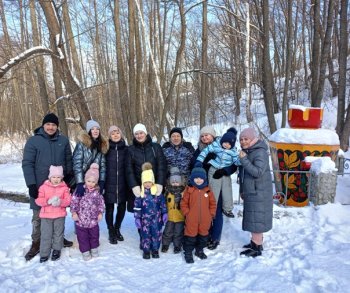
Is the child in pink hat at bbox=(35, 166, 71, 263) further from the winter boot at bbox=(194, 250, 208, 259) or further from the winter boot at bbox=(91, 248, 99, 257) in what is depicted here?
the winter boot at bbox=(194, 250, 208, 259)

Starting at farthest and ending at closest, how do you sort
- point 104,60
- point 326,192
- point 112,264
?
point 104,60
point 326,192
point 112,264

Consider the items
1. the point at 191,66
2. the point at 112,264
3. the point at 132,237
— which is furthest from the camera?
the point at 191,66

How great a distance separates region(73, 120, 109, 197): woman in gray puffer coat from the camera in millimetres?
4109

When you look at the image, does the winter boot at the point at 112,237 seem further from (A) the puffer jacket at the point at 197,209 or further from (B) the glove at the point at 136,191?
(A) the puffer jacket at the point at 197,209

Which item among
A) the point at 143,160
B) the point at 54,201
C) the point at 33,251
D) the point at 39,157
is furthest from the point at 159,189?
the point at 33,251

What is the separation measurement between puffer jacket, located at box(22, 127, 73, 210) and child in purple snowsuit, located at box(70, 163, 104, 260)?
44 cm

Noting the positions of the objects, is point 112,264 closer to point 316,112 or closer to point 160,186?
point 160,186

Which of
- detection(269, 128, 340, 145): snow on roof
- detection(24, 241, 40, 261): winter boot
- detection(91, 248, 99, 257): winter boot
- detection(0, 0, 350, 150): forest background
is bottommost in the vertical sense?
detection(91, 248, 99, 257): winter boot

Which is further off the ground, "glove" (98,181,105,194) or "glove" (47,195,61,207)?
"glove" (98,181,105,194)

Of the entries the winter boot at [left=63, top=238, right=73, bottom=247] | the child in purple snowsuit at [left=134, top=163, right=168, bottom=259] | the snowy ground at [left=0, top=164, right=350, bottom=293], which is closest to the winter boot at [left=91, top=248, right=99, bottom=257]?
the snowy ground at [left=0, top=164, right=350, bottom=293]

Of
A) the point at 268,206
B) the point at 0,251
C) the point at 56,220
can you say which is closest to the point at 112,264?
the point at 56,220

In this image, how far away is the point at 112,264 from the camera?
13.0 feet

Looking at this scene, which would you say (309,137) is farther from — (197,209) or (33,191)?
(33,191)

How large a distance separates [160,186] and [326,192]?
117 inches
